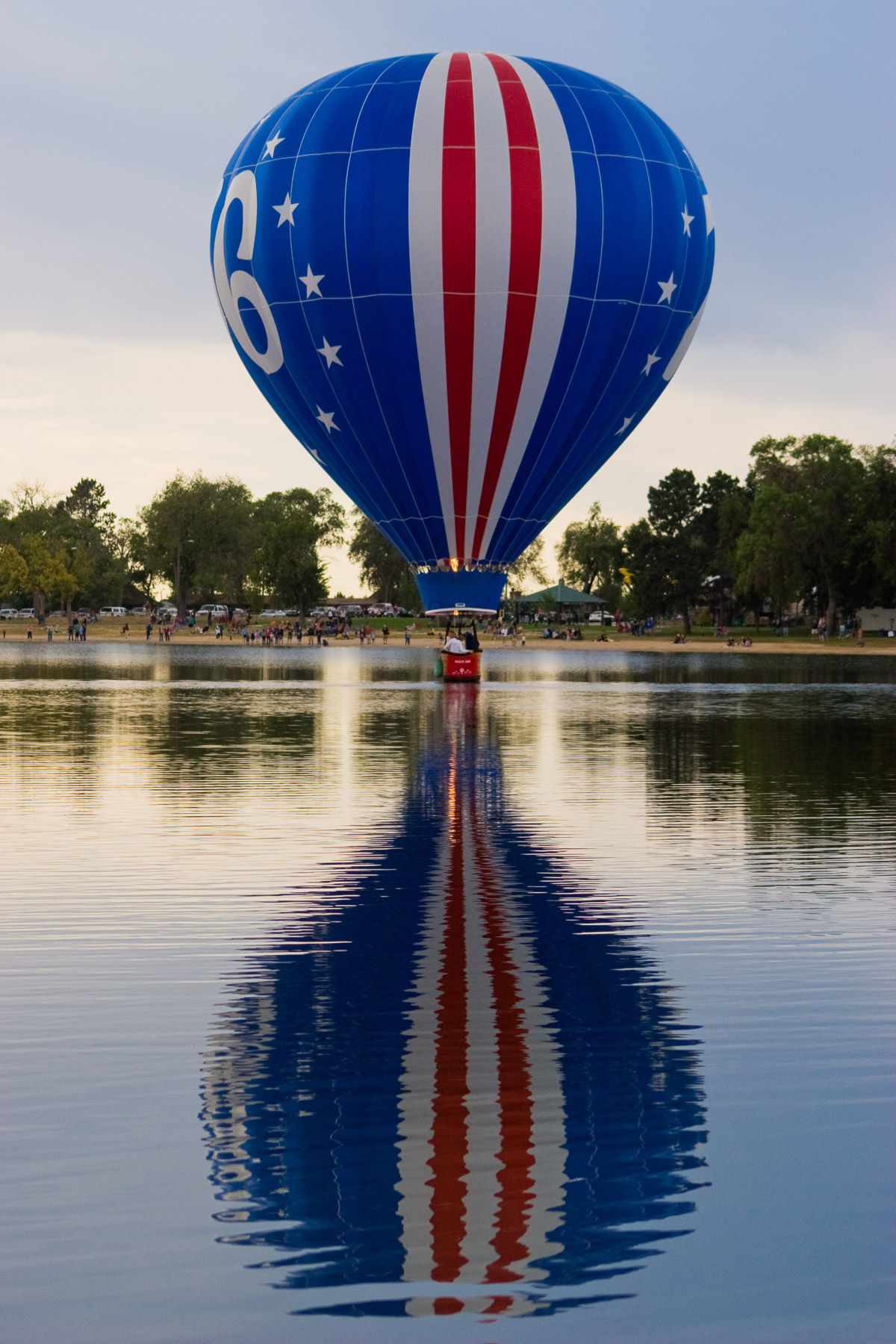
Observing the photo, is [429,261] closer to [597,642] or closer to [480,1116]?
[480,1116]

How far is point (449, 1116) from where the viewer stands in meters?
7.12

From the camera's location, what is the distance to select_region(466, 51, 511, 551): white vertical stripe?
37500 millimetres

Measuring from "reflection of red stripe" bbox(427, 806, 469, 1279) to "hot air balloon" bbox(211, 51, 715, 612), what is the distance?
27521 millimetres

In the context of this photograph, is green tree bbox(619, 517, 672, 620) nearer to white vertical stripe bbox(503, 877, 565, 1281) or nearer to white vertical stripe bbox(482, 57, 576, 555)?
white vertical stripe bbox(482, 57, 576, 555)

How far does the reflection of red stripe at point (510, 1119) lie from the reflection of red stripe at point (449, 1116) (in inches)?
5.6

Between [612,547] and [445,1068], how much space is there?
155843 mm

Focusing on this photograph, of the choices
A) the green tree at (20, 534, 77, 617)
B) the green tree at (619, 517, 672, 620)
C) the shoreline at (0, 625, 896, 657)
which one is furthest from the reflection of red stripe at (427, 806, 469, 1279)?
the green tree at (20, 534, 77, 617)

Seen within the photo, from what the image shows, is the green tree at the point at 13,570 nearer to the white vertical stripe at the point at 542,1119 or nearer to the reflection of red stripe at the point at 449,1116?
the reflection of red stripe at the point at 449,1116

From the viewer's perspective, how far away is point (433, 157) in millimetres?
37656

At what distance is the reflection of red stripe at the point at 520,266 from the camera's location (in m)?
37.4

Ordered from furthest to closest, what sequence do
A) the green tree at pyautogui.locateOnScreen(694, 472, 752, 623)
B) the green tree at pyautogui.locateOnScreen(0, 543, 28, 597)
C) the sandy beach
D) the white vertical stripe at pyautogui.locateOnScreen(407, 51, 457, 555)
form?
the green tree at pyautogui.locateOnScreen(0, 543, 28, 597), the green tree at pyautogui.locateOnScreen(694, 472, 752, 623), the sandy beach, the white vertical stripe at pyautogui.locateOnScreen(407, 51, 457, 555)

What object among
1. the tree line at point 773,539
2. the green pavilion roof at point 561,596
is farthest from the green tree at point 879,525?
the green pavilion roof at point 561,596

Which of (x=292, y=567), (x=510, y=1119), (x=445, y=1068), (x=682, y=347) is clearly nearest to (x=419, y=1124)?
(x=510, y=1119)

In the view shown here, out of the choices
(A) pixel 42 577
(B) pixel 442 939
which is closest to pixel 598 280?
(B) pixel 442 939
